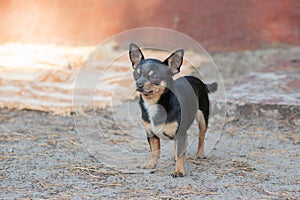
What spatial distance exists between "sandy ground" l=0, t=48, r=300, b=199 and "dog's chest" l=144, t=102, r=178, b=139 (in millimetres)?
276

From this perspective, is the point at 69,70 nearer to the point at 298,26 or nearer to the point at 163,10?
the point at 163,10

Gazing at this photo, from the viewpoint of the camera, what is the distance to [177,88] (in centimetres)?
340

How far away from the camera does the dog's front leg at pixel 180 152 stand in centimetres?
337

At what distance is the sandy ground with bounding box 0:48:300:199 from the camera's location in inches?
125

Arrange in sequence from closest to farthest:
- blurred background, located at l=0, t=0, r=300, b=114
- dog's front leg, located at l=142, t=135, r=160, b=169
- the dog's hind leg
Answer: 1. dog's front leg, located at l=142, t=135, r=160, b=169
2. the dog's hind leg
3. blurred background, located at l=0, t=0, r=300, b=114

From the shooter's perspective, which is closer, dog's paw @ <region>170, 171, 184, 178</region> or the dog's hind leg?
dog's paw @ <region>170, 171, 184, 178</region>

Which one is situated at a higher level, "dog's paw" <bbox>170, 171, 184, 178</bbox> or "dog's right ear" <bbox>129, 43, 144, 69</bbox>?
"dog's right ear" <bbox>129, 43, 144, 69</bbox>

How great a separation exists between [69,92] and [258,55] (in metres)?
2.54

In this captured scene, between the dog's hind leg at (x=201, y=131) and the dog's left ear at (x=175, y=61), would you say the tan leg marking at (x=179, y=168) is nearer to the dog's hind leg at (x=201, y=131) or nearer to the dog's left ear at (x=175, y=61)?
the dog's hind leg at (x=201, y=131)

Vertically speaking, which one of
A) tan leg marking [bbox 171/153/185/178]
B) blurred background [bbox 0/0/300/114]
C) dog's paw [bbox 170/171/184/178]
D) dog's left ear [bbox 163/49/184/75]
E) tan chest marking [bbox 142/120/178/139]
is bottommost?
dog's paw [bbox 170/171/184/178]

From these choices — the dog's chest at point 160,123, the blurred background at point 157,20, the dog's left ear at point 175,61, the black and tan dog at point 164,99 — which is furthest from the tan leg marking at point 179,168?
the blurred background at point 157,20

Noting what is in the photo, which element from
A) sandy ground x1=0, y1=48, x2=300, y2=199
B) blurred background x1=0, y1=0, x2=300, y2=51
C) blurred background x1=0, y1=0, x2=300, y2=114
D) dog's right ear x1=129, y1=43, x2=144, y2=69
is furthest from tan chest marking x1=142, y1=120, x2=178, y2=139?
blurred background x1=0, y1=0, x2=300, y2=51

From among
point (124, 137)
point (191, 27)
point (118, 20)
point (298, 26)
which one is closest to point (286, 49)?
point (298, 26)

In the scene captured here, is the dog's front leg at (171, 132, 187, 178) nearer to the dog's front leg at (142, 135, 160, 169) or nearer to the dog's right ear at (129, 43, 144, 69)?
the dog's front leg at (142, 135, 160, 169)
